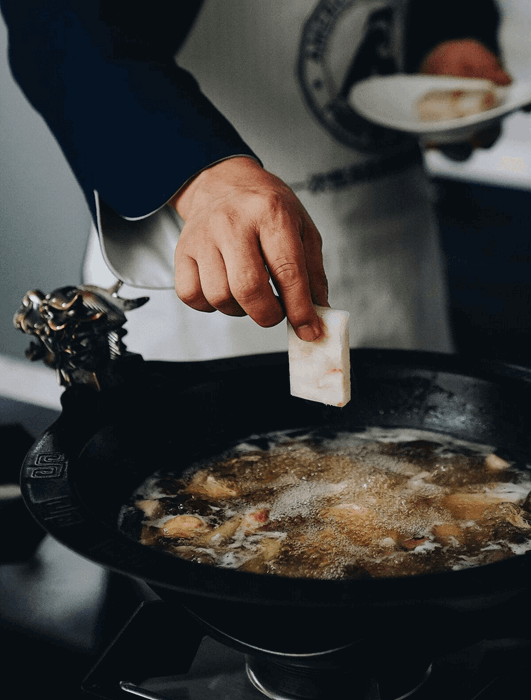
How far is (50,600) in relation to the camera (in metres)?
1.07

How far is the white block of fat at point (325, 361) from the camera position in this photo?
0.94 m

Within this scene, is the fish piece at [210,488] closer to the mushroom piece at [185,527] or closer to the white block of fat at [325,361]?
the mushroom piece at [185,527]

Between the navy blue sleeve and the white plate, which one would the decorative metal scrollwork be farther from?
the white plate

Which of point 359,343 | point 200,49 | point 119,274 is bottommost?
point 359,343

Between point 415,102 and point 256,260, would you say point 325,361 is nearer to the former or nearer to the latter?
point 256,260

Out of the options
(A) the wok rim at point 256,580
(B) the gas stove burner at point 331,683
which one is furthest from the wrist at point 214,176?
(B) the gas stove burner at point 331,683

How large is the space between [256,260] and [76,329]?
353mm

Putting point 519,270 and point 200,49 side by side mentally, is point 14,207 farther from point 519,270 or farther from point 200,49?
point 519,270

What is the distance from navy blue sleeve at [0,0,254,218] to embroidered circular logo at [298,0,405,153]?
0.46 metres

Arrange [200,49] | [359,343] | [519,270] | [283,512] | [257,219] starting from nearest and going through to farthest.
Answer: [257,219] → [283,512] → [200,49] → [359,343] → [519,270]

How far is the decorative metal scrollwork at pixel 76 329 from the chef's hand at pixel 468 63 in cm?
128

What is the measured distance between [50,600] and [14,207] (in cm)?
130

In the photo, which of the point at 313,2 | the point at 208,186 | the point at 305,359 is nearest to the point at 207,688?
the point at 305,359

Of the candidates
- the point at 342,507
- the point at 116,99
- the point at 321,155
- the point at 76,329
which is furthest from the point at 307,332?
the point at 321,155
